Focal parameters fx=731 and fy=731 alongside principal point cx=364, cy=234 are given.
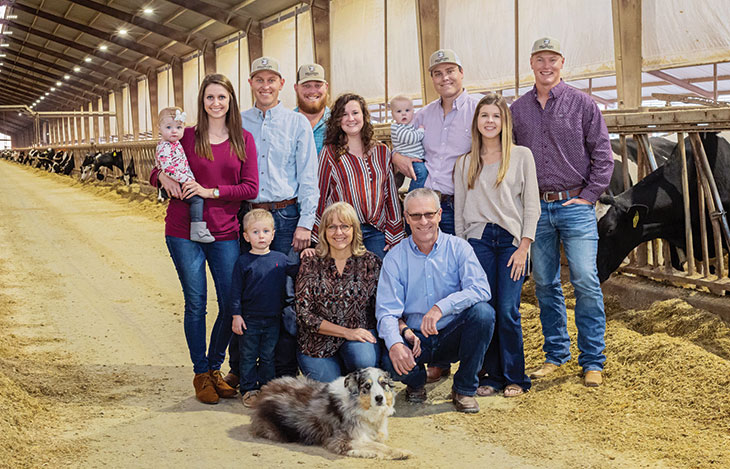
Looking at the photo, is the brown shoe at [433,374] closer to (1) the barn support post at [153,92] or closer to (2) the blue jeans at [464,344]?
(2) the blue jeans at [464,344]

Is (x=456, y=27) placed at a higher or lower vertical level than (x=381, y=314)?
higher

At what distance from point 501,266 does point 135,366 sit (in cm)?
252

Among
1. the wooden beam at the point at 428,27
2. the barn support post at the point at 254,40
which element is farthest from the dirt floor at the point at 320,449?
the barn support post at the point at 254,40

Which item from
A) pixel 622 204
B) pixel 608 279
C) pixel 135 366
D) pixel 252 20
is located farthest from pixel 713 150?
pixel 252 20

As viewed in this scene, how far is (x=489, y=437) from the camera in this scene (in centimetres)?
360

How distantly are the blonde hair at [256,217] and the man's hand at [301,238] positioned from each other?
156 millimetres

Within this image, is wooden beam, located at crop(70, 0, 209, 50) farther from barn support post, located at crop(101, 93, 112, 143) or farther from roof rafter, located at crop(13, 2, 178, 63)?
barn support post, located at crop(101, 93, 112, 143)

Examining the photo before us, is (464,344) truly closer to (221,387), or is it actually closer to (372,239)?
(372,239)

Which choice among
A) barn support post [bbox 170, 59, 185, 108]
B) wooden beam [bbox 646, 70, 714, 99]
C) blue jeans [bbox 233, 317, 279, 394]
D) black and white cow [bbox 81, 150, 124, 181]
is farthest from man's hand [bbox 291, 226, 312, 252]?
barn support post [bbox 170, 59, 185, 108]

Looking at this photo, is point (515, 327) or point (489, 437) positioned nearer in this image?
point (489, 437)

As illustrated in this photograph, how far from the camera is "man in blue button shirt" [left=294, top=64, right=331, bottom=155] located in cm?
430

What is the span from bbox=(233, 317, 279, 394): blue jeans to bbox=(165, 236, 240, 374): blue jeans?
0.63 ft

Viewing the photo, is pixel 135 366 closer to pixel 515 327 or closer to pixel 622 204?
pixel 515 327

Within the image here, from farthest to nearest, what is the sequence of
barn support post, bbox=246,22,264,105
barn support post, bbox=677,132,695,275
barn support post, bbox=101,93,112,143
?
barn support post, bbox=101,93,112,143 < barn support post, bbox=246,22,264,105 < barn support post, bbox=677,132,695,275
